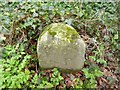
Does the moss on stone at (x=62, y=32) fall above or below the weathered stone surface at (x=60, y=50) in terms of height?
above

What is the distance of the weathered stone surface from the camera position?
3.36 metres

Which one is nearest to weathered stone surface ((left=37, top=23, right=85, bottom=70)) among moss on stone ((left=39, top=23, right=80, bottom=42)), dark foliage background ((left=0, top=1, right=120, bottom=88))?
moss on stone ((left=39, top=23, right=80, bottom=42))

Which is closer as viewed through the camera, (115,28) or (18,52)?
(18,52)

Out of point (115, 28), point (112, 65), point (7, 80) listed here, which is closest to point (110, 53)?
point (112, 65)

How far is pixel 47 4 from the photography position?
13.1 feet

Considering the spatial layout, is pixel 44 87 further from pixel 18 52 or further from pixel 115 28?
pixel 115 28

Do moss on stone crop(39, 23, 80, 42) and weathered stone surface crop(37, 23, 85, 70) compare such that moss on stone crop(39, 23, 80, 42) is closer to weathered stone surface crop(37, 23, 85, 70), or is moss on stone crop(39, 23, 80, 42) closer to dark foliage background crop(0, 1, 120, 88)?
weathered stone surface crop(37, 23, 85, 70)

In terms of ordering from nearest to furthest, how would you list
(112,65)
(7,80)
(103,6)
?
(7,80) < (112,65) < (103,6)

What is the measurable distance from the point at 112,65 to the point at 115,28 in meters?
0.62

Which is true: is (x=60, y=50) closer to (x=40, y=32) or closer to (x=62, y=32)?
(x=62, y=32)

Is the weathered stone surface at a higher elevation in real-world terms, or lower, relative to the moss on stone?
lower

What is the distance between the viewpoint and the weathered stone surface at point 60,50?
336 centimetres

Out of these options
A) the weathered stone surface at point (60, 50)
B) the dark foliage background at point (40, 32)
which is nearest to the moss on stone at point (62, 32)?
the weathered stone surface at point (60, 50)

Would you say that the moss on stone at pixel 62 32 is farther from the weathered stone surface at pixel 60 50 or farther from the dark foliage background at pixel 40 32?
the dark foliage background at pixel 40 32
